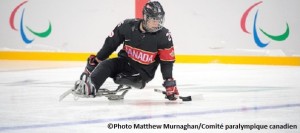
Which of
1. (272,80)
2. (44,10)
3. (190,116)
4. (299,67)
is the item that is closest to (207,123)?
(190,116)

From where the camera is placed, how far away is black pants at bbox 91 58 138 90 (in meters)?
4.41

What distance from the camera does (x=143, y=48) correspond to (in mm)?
4598

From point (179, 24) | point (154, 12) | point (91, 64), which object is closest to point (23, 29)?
point (179, 24)

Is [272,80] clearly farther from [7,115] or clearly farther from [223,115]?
[7,115]

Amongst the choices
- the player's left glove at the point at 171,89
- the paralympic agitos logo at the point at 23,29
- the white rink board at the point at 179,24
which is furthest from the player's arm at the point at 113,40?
the paralympic agitos logo at the point at 23,29

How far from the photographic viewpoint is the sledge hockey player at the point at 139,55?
445 centimetres

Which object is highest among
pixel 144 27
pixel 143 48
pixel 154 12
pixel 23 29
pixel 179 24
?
pixel 154 12

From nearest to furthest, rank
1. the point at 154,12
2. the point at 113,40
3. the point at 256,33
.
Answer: the point at 154,12 → the point at 113,40 → the point at 256,33

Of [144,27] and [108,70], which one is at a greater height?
[144,27]

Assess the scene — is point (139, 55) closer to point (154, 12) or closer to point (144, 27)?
point (144, 27)

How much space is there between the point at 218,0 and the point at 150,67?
3989 millimetres

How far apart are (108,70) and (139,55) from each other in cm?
29

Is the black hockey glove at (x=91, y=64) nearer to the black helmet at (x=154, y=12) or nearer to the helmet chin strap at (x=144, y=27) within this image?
the helmet chin strap at (x=144, y=27)

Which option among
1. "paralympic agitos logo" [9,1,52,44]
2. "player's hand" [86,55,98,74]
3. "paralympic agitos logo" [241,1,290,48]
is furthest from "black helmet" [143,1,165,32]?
"paralympic agitos logo" [9,1,52,44]
